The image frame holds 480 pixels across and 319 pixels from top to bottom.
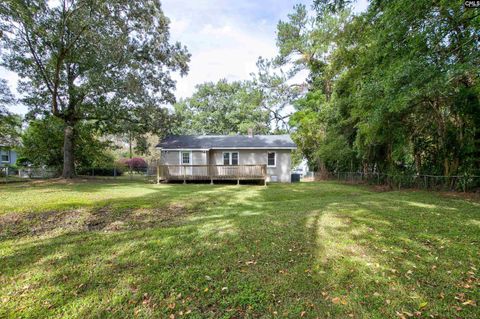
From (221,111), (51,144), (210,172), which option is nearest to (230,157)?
(210,172)

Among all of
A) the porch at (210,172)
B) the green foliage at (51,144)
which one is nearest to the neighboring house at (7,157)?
the green foliage at (51,144)

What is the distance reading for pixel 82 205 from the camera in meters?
7.05

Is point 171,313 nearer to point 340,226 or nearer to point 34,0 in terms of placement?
point 340,226

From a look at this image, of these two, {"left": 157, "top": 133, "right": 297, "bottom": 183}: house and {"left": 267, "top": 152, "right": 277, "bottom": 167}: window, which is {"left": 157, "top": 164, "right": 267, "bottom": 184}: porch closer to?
{"left": 157, "top": 133, "right": 297, "bottom": 183}: house

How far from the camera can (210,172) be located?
15.3m

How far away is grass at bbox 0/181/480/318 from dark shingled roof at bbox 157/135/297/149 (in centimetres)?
1128

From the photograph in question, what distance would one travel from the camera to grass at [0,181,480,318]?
2.60m

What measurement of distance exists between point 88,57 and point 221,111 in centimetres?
2310

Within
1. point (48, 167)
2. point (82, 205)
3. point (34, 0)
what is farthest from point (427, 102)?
point (48, 167)

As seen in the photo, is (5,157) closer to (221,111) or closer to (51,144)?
(51,144)

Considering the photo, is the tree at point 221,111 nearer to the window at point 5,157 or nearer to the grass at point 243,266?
the window at point 5,157

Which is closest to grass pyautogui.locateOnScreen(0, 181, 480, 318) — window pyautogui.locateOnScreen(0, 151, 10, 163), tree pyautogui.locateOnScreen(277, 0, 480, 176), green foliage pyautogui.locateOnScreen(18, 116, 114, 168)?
tree pyautogui.locateOnScreen(277, 0, 480, 176)

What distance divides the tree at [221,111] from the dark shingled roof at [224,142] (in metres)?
11.8

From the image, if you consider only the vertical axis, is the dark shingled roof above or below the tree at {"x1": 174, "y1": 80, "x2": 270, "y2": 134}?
below
